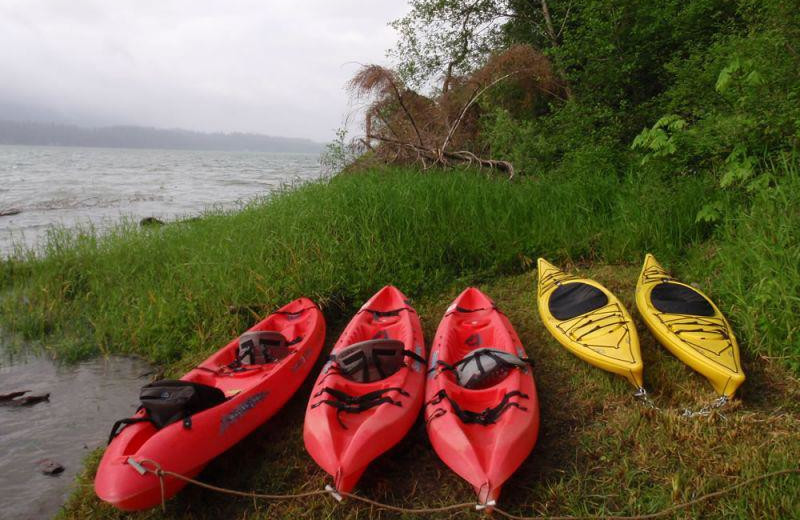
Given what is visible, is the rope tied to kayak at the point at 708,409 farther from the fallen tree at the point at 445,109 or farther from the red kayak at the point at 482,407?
the fallen tree at the point at 445,109

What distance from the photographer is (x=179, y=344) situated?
14.1ft

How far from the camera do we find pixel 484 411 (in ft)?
8.95

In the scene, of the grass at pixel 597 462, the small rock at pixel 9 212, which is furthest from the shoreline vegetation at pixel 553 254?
the small rock at pixel 9 212

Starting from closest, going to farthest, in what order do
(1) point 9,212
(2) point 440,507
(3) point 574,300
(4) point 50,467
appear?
1. (2) point 440,507
2. (4) point 50,467
3. (3) point 574,300
4. (1) point 9,212

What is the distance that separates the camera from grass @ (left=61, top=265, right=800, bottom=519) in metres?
2.27

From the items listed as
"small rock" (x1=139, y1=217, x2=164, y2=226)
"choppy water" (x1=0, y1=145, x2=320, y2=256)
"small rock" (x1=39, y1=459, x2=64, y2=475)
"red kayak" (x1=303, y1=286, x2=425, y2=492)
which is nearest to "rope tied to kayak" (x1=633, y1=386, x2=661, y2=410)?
"red kayak" (x1=303, y1=286, x2=425, y2=492)

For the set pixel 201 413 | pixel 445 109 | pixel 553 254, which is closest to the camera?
pixel 201 413

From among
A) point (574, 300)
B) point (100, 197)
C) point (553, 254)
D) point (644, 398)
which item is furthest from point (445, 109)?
point (100, 197)

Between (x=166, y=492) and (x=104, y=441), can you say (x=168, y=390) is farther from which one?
(x=104, y=441)

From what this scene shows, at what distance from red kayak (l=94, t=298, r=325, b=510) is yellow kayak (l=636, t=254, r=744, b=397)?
2.73 meters

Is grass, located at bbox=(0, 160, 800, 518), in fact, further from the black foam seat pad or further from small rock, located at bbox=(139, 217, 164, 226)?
small rock, located at bbox=(139, 217, 164, 226)

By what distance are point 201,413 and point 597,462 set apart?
230cm

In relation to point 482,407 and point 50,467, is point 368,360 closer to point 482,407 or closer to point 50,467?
point 482,407

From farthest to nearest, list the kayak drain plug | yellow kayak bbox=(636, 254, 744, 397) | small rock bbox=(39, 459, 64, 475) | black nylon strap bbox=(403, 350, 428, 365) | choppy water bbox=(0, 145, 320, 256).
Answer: choppy water bbox=(0, 145, 320, 256) → black nylon strap bbox=(403, 350, 428, 365) → small rock bbox=(39, 459, 64, 475) → yellow kayak bbox=(636, 254, 744, 397) → the kayak drain plug
